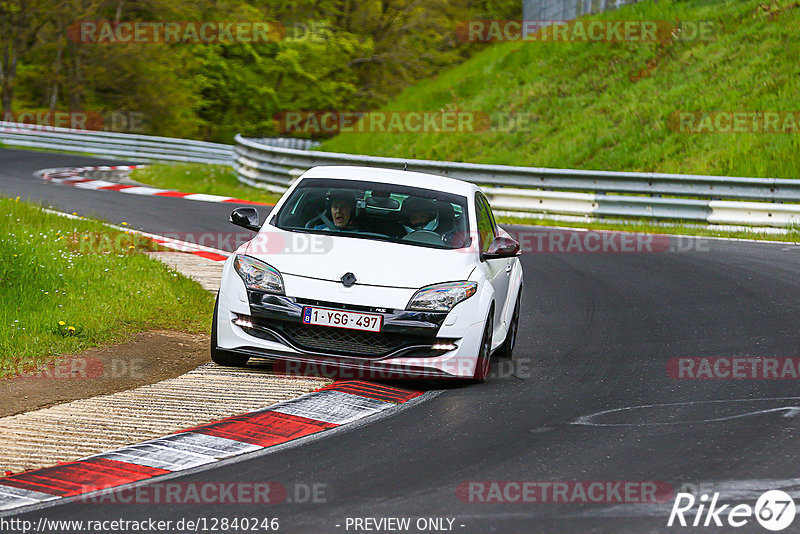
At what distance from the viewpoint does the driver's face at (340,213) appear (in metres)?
8.67

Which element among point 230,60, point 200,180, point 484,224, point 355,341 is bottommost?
point 355,341

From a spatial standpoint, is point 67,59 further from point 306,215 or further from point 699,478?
point 699,478

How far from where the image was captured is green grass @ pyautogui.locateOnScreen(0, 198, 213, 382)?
8.66 m

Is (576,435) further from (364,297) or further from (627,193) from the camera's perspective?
(627,193)

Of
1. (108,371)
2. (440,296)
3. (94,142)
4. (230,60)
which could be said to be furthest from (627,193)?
(230,60)

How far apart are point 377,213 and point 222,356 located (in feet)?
5.48

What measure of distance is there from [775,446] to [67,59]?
45.5 metres

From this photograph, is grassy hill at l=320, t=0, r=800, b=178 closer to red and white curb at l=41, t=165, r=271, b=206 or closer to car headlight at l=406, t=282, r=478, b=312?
red and white curb at l=41, t=165, r=271, b=206

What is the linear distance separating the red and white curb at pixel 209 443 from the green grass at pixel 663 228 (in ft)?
40.0

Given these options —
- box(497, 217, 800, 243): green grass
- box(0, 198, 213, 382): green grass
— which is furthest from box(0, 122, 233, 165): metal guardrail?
box(0, 198, 213, 382): green grass

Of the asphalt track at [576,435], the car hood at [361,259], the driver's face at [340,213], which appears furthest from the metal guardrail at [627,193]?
the car hood at [361,259]

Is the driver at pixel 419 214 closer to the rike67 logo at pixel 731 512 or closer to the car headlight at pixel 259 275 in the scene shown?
the car headlight at pixel 259 275

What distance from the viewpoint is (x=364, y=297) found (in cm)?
761

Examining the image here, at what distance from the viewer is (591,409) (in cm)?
732
